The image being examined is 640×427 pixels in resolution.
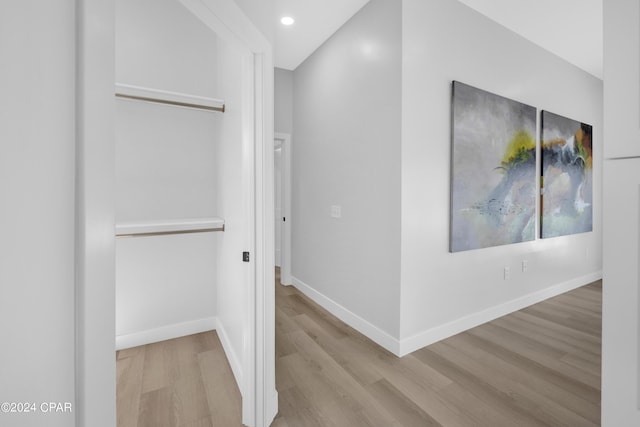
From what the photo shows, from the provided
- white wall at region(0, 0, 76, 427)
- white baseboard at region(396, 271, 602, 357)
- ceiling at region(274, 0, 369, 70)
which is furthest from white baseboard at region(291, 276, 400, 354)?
ceiling at region(274, 0, 369, 70)

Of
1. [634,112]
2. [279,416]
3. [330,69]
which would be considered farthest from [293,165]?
[634,112]

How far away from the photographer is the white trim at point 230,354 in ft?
5.94

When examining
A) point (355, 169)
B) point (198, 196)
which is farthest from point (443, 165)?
point (198, 196)

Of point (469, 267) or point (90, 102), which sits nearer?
point (90, 102)

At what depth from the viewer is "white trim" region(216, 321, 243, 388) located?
1810 millimetres

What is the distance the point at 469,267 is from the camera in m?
2.59

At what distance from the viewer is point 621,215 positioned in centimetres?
75

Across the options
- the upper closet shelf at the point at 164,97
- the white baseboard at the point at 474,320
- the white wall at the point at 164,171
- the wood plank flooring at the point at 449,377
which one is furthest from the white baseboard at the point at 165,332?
the upper closet shelf at the point at 164,97

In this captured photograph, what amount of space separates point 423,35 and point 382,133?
805mm

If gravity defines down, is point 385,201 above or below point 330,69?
below

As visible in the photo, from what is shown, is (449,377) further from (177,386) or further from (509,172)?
(509,172)

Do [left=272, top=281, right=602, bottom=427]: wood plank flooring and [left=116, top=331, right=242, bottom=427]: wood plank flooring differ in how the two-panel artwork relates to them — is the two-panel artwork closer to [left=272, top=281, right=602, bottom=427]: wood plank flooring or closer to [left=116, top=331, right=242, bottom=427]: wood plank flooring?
[left=272, top=281, right=602, bottom=427]: wood plank flooring

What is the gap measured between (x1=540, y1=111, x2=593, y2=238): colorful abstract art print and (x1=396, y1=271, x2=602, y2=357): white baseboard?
2.34ft

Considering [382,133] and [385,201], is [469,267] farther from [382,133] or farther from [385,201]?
[382,133]
